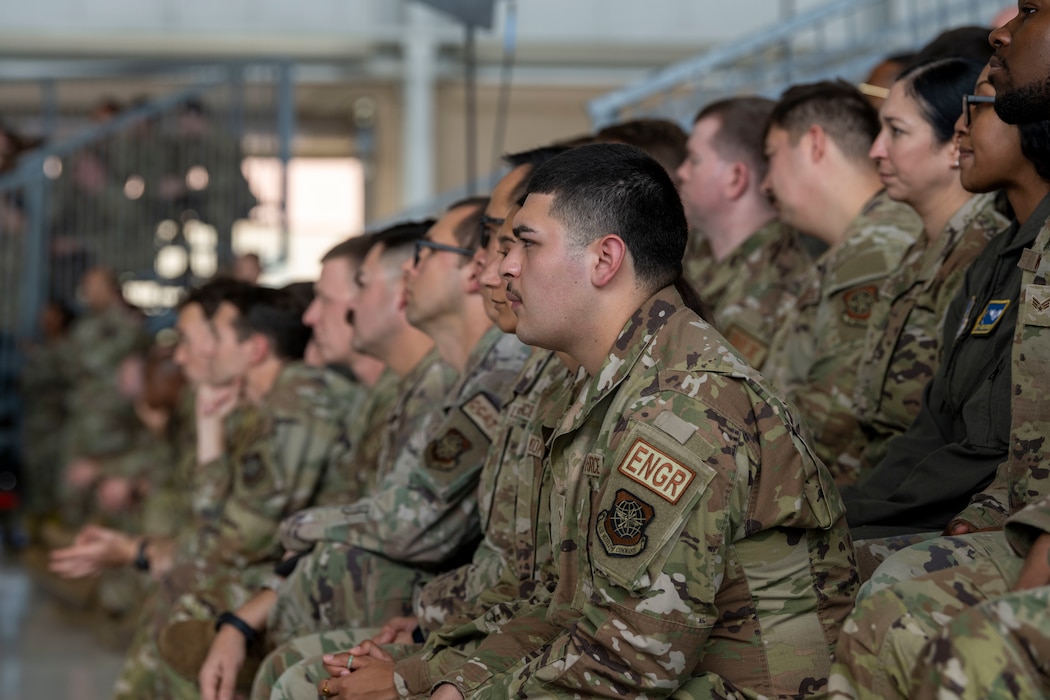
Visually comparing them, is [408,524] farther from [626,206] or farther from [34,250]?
[34,250]

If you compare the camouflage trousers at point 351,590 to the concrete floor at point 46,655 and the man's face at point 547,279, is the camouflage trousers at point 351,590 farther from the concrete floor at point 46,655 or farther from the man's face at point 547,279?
the concrete floor at point 46,655

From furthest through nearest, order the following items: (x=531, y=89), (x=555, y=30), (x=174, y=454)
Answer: (x=531, y=89), (x=555, y=30), (x=174, y=454)

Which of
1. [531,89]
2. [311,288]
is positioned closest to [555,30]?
[531,89]

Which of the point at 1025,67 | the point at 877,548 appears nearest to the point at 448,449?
the point at 877,548

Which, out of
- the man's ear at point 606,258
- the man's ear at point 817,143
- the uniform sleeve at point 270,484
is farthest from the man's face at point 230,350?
the man's ear at point 606,258

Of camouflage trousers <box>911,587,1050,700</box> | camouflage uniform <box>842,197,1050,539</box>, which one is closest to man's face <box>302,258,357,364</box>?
camouflage uniform <box>842,197,1050,539</box>

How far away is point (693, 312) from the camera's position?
1.74 metres

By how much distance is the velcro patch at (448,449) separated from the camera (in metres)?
2.48

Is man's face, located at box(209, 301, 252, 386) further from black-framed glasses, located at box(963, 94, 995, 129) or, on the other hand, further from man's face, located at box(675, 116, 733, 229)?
black-framed glasses, located at box(963, 94, 995, 129)

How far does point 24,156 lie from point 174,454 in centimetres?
338

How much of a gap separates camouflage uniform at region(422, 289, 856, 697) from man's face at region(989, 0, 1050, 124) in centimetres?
53

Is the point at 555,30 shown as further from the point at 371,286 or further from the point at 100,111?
the point at 371,286

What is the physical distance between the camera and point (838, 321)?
267cm

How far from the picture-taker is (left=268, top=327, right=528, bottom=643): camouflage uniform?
97.6 inches
